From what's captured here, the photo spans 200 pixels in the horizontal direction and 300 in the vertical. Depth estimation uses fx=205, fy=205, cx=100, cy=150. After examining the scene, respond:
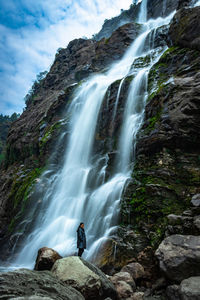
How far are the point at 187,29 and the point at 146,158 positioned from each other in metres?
8.14

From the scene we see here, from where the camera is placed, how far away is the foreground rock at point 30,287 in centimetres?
247

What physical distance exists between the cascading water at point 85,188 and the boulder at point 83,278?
294cm

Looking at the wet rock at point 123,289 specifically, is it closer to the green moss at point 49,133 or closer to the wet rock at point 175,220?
the wet rock at point 175,220

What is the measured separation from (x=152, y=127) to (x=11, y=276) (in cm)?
794

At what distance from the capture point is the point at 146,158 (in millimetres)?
8992

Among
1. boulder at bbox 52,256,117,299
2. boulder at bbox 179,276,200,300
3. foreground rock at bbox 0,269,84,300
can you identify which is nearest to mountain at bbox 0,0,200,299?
boulder at bbox 179,276,200,300

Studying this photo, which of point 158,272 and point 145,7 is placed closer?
point 158,272

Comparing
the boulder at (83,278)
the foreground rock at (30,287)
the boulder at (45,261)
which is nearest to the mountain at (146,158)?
the boulder at (83,278)

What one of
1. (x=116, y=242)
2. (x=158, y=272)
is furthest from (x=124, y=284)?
(x=116, y=242)

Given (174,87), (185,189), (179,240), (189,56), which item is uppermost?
(189,56)

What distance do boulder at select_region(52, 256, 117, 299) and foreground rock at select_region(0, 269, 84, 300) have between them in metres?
0.57

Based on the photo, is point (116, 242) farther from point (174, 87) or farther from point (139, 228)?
point (174, 87)

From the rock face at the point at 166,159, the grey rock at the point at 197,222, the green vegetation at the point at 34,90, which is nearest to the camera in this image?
the grey rock at the point at 197,222

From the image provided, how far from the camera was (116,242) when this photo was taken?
276 inches
